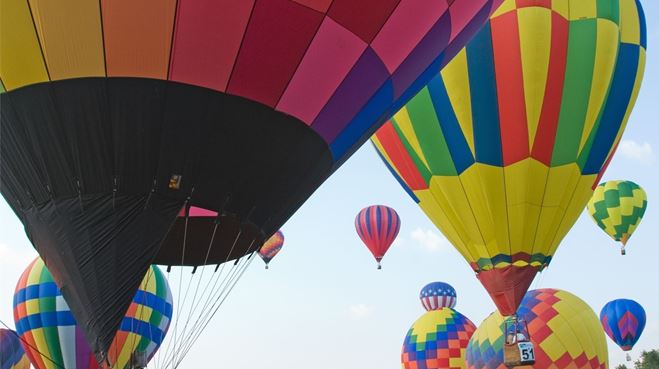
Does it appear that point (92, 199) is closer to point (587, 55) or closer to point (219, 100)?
point (219, 100)

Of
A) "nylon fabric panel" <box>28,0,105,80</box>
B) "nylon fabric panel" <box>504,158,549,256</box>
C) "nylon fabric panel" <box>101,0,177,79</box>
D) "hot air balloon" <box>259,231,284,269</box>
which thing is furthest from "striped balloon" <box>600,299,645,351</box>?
"nylon fabric panel" <box>28,0,105,80</box>

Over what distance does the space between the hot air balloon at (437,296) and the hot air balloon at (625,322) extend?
4.29m

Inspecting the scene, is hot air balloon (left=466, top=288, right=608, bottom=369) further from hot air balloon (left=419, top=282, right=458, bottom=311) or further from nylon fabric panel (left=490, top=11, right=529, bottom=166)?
hot air balloon (left=419, top=282, right=458, bottom=311)

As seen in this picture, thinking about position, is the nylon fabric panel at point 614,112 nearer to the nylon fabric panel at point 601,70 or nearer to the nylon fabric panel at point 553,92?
the nylon fabric panel at point 601,70

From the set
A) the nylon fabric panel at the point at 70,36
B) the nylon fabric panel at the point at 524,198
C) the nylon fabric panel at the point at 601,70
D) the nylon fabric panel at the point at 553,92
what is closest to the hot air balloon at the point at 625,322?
the nylon fabric panel at the point at 524,198

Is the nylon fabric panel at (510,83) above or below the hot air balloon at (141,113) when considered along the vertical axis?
above

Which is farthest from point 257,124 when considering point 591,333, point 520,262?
point 591,333

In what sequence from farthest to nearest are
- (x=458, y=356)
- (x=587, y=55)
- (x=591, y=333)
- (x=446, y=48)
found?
(x=458, y=356)
(x=591, y=333)
(x=587, y=55)
(x=446, y=48)

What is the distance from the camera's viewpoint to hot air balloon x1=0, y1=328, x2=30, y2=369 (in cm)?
1603

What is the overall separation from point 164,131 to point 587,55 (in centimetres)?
678

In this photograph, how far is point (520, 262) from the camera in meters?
11.0

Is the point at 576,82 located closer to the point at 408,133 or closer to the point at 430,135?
the point at 430,135

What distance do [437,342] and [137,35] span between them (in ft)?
47.9

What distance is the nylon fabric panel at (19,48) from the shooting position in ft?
18.1
